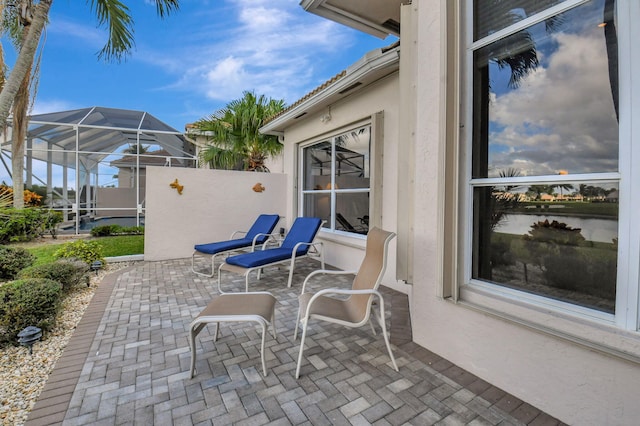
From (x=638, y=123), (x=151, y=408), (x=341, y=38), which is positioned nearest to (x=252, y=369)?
(x=151, y=408)

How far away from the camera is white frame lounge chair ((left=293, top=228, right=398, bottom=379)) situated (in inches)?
107

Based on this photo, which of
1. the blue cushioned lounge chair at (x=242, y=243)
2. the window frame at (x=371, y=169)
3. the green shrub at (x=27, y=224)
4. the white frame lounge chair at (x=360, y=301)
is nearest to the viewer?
the white frame lounge chair at (x=360, y=301)

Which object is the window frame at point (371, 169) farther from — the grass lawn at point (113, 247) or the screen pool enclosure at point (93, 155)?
the screen pool enclosure at point (93, 155)

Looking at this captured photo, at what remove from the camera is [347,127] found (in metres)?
6.54

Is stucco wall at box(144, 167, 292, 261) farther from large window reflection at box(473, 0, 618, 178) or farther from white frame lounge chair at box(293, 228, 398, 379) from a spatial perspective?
large window reflection at box(473, 0, 618, 178)

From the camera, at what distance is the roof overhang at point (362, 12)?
5.16 m

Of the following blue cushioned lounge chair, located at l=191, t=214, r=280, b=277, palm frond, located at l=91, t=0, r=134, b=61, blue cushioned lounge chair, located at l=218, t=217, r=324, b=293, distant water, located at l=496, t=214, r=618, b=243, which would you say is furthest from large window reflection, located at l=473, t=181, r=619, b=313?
palm frond, located at l=91, t=0, r=134, b=61

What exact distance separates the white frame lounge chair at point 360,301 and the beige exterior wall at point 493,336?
432 mm

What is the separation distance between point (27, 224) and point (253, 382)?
10.6 m

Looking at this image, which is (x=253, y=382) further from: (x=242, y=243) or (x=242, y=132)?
(x=242, y=132)

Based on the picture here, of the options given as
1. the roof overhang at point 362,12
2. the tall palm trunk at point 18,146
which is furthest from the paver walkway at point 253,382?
the tall palm trunk at point 18,146

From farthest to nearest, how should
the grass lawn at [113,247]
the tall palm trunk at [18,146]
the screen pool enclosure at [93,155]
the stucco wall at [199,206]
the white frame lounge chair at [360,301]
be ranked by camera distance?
the screen pool enclosure at [93,155] → the tall palm trunk at [18,146] → the stucco wall at [199,206] → the grass lawn at [113,247] → the white frame lounge chair at [360,301]

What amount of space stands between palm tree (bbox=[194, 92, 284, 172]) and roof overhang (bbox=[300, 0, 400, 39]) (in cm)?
459

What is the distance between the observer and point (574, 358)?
1.99 metres
